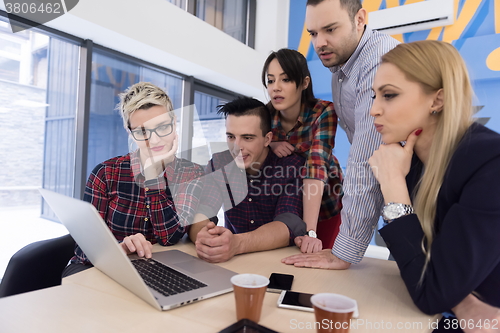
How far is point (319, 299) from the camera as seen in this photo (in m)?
0.61

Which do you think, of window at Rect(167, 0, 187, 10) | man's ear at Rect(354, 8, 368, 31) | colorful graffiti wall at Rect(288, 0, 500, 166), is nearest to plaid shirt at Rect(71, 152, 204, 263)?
man's ear at Rect(354, 8, 368, 31)

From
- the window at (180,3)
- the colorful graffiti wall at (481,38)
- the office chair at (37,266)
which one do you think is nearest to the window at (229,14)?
the window at (180,3)

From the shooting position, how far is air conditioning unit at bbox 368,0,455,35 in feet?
12.4

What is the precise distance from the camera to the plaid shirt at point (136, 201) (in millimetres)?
1403

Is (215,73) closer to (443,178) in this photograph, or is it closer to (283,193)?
(283,193)

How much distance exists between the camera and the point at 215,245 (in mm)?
1111

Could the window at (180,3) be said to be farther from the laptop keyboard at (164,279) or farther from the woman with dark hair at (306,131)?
the laptop keyboard at (164,279)

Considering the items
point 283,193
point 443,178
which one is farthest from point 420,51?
point 283,193

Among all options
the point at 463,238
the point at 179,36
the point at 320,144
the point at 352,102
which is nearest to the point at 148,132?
the point at 320,144

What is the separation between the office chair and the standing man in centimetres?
99

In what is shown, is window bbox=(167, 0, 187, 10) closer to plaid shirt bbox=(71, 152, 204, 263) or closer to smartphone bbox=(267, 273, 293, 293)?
plaid shirt bbox=(71, 152, 204, 263)

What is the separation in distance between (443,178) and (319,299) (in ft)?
1.74

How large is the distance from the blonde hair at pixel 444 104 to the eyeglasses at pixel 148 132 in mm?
1007

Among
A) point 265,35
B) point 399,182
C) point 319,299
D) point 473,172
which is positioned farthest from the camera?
point 265,35
